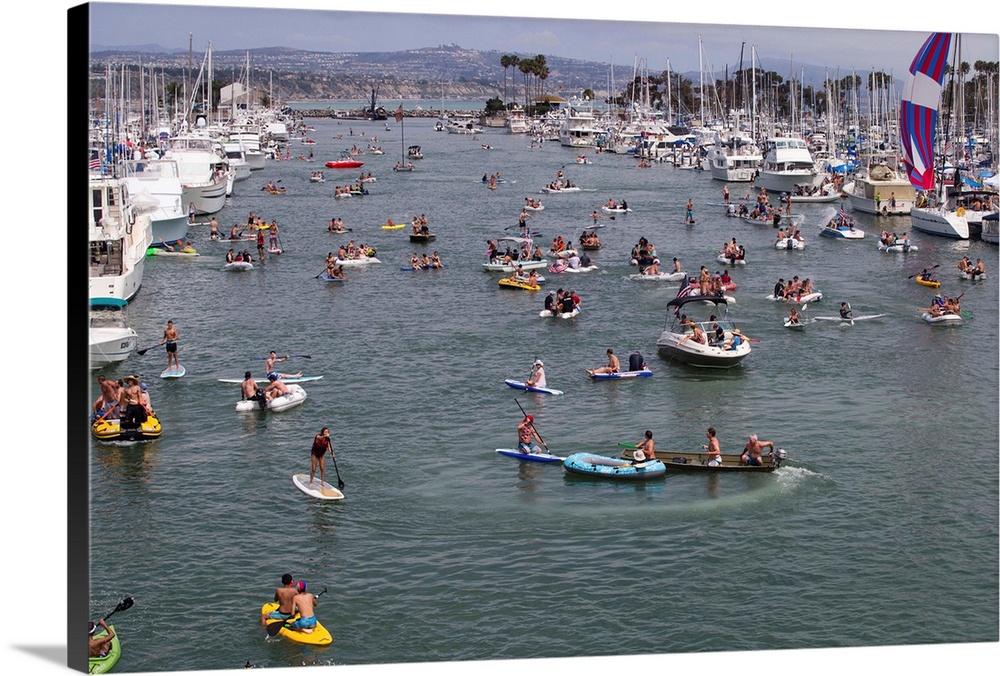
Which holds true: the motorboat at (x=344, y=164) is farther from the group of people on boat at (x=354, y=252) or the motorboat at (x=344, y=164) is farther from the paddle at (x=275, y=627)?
the paddle at (x=275, y=627)

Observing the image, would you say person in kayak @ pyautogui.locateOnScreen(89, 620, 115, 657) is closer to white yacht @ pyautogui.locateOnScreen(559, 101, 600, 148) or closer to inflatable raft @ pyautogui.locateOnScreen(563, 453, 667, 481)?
inflatable raft @ pyautogui.locateOnScreen(563, 453, 667, 481)

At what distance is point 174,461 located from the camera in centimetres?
2977

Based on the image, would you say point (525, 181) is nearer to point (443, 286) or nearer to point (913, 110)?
point (443, 286)

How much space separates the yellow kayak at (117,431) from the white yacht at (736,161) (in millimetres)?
72782

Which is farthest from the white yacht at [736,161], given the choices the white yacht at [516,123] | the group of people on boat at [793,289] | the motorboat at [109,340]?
the motorboat at [109,340]

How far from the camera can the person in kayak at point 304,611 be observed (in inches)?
808

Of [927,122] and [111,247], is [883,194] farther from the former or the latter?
[111,247]

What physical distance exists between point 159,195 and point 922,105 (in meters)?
38.4

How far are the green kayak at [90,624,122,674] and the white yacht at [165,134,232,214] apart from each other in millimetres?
54426

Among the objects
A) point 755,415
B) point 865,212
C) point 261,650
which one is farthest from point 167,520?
point 865,212

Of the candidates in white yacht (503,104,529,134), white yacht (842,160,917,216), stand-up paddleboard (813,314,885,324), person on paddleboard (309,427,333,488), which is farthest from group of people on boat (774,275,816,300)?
white yacht (503,104,529,134)

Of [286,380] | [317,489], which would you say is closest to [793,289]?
[286,380]

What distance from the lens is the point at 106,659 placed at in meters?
18.5

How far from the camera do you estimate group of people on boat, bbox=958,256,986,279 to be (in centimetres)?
5328
